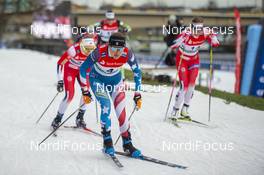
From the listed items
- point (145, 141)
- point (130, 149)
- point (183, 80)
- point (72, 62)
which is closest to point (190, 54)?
point (183, 80)

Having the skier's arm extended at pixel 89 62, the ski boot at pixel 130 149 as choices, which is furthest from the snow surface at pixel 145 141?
the skier's arm extended at pixel 89 62

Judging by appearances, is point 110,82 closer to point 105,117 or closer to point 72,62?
point 105,117

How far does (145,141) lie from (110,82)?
180 cm

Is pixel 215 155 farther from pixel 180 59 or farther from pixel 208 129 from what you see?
pixel 180 59

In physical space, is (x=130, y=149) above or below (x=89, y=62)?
below

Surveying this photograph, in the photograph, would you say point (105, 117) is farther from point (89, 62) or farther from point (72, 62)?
point (72, 62)

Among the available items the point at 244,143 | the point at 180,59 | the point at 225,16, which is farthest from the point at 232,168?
the point at 225,16

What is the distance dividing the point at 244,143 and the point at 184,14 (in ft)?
168

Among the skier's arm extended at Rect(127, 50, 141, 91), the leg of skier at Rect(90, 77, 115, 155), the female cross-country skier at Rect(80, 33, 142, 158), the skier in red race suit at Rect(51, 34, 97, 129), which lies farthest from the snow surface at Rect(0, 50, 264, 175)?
the skier's arm extended at Rect(127, 50, 141, 91)

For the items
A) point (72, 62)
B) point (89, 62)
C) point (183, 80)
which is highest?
point (89, 62)

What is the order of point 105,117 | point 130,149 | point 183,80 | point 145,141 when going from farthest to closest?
point 183,80, point 145,141, point 130,149, point 105,117

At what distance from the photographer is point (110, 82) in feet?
23.9

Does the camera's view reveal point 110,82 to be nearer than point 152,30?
Yes

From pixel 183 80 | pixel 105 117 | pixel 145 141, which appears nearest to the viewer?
pixel 105 117
